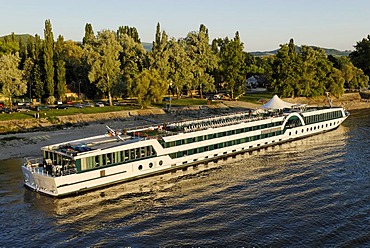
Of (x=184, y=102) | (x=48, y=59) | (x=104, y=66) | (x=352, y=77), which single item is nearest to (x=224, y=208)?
(x=104, y=66)

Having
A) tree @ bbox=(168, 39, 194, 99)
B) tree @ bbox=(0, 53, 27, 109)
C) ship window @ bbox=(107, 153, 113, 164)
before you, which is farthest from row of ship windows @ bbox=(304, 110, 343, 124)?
tree @ bbox=(0, 53, 27, 109)

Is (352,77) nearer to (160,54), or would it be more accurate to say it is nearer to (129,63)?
(160,54)

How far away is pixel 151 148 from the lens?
4378 cm

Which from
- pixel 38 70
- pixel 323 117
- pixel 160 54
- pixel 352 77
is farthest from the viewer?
pixel 352 77

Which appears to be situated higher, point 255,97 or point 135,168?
point 255,97

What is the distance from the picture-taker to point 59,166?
37.8 m

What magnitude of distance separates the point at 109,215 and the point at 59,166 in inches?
321

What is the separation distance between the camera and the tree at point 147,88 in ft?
278

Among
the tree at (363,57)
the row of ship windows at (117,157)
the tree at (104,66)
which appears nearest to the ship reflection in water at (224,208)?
the row of ship windows at (117,157)

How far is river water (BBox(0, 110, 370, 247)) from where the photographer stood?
93.5 feet

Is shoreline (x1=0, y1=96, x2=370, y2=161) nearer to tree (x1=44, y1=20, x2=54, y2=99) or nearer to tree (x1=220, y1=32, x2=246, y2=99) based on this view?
tree (x1=220, y1=32, x2=246, y2=99)

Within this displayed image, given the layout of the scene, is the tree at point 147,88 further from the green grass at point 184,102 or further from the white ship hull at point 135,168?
the white ship hull at point 135,168

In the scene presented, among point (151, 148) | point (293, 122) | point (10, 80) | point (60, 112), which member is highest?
point (10, 80)

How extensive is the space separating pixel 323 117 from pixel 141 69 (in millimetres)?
47657
